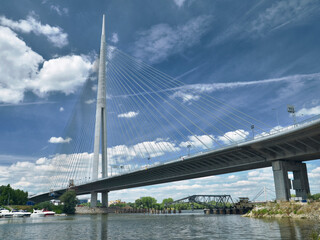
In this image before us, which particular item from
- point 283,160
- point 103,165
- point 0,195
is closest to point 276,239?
point 283,160

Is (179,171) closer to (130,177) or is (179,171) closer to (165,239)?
(130,177)

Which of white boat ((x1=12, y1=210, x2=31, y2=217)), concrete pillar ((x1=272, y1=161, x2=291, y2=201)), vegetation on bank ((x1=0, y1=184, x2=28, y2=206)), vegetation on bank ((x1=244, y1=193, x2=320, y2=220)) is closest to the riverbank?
vegetation on bank ((x1=244, y1=193, x2=320, y2=220))

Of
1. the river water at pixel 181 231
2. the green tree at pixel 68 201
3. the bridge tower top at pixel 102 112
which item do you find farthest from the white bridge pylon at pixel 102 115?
the river water at pixel 181 231

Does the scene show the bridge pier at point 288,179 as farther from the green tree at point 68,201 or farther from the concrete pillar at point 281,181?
the green tree at point 68,201

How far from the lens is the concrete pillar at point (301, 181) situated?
56531 millimetres

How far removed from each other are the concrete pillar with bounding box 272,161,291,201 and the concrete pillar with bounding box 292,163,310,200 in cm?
323

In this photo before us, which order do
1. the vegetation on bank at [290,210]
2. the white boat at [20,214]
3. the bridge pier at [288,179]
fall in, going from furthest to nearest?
the white boat at [20,214] < the bridge pier at [288,179] < the vegetation on bank at [290,210]

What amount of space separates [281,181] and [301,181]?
263 inches

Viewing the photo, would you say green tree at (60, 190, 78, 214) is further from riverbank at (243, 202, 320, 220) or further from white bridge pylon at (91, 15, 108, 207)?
riverbank at (243, 202, 320, 220)

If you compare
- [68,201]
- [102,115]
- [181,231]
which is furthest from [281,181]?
[68,201]

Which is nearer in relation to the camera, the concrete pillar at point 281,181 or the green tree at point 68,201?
the concrete pillar at point 281,181

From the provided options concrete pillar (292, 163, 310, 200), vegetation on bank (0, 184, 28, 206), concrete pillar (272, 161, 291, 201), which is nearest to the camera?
concrete pillar (272, 161, 291, 201)

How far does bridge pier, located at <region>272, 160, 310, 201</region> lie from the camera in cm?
5375

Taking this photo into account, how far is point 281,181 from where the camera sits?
5419cm
